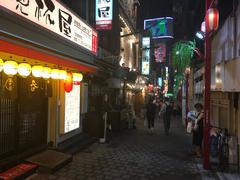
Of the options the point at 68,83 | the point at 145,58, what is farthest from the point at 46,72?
the point at 145,58

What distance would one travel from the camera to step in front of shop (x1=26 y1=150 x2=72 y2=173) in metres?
9.21

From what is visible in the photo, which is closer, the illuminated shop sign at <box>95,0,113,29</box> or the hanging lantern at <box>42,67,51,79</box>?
the hanging lantern at <box>42,67,51,79</box>

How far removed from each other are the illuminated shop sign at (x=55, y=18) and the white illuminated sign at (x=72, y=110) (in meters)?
2.16

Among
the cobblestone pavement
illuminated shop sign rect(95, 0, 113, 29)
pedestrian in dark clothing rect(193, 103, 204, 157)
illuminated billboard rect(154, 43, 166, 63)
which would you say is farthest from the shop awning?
illuminated billboard rect(154, 43, 166, 63)

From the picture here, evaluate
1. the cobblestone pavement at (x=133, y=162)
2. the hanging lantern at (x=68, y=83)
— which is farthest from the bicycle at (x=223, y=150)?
the hanging lantern at (x=68, y=83)

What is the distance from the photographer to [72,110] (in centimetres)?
1291

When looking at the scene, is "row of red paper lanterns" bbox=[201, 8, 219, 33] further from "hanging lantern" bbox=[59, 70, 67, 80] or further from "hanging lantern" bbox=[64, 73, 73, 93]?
"hanging lantern" bbox=[64, 73, 73, 93]

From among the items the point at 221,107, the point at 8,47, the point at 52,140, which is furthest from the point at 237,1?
the point at 52,140

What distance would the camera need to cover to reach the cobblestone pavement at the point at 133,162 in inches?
366

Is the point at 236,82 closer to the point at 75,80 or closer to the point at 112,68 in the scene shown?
the point at 75,80

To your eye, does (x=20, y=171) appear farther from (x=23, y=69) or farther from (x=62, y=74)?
(x=62, y=74)

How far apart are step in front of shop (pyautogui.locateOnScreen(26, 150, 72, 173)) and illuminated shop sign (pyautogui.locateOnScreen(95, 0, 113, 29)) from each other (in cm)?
858

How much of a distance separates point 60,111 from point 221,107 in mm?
7423

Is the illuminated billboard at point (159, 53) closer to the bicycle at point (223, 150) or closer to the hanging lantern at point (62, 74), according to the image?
the bicycle at point (223, 150)
